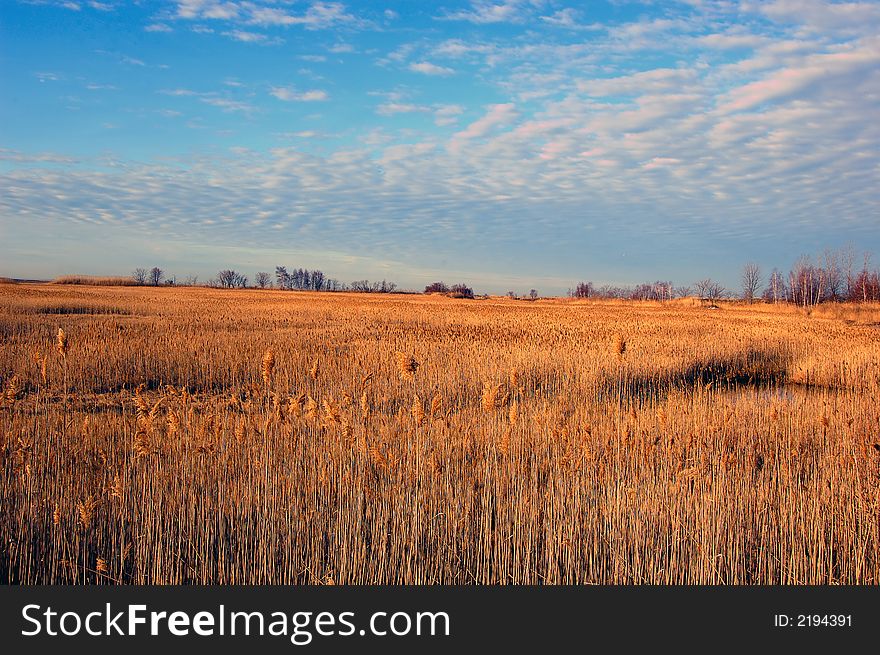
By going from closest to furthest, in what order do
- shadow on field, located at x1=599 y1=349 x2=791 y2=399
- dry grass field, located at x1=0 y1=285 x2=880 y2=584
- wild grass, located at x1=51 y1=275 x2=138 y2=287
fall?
dry grass field, located at x1=0 y1=285 x2=880 y2=584 → shadow on field, located at x1=599 y1=349 x2=791 y2=399 → wild grass, located at x1=51 y1=275 x2=138 y2=287

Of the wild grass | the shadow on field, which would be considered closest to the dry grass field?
the shadow on field

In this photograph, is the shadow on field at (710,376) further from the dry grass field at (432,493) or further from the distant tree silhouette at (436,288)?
the distant tree silhouette at (436,288)

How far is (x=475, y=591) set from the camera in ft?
14.1

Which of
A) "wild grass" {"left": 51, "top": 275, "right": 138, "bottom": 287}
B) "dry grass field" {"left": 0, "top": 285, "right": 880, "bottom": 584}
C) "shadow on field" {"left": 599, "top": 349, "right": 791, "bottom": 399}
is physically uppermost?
"wild grass" {"left": 51, "top": 275, "right": 138, "bottom": 287}

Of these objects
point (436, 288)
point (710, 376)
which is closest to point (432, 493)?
point (710, 376)

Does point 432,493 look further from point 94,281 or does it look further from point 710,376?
point 94,281

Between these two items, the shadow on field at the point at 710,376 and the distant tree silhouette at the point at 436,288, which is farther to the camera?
the distant tree silhouette at the point at 436,288

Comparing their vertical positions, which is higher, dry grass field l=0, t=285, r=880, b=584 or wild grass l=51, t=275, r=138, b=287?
wild grass l=51, t=275, r=138, b=287

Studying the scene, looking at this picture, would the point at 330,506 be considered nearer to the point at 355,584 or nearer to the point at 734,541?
the point at 355,584

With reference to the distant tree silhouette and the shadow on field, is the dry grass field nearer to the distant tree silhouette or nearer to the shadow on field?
the shadow on field

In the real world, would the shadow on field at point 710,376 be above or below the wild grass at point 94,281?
below

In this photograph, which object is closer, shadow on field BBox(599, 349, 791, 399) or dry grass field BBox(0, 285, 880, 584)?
dry grass field BBox(0, 285, 880, 584)

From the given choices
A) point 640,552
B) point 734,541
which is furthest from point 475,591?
point 734,541

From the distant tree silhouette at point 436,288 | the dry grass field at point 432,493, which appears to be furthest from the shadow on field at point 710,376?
the distant tree silhouette at point 436,288
